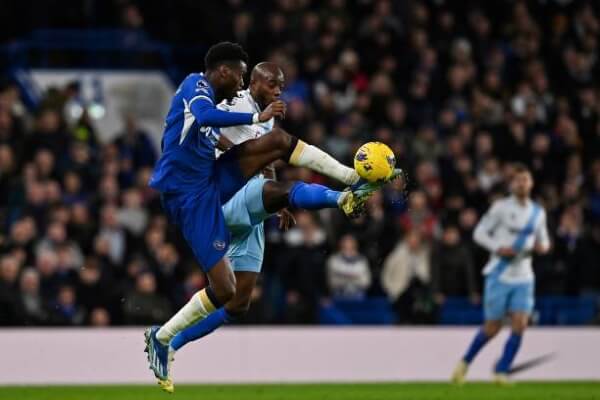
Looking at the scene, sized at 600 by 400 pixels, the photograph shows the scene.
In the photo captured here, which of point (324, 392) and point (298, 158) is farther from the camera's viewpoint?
point (324, 392)

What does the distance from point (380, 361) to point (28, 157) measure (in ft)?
16.7

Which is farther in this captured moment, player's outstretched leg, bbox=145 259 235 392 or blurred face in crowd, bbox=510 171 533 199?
blurred face in crowd, bbox=510 171 533 199

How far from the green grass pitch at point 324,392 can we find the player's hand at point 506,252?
4.87 ft

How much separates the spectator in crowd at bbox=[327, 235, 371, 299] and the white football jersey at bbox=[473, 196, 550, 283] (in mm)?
1837

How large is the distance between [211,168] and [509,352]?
20.0ft

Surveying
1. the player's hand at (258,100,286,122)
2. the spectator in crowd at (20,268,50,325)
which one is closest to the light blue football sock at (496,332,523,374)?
the spectator in crowd at (20,268,50,325)

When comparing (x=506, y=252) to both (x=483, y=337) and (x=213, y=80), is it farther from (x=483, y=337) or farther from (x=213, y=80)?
(x=213, y=80)

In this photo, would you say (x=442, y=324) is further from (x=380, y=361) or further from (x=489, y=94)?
(x=489, y=94)

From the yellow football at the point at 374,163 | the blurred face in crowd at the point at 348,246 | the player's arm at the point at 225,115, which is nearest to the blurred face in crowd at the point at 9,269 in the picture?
the blurred face in crowd at the point at 348,246

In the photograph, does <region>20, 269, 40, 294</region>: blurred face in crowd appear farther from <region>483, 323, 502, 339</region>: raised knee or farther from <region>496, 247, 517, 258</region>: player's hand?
<region>496, 247, 517, 258</region>: player's hand

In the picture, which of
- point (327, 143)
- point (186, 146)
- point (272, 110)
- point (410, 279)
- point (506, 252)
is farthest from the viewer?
point (327, 143)

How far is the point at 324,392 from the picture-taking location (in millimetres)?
15172

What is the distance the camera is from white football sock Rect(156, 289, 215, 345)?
11.7 metres

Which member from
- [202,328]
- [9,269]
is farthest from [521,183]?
[9,269]
